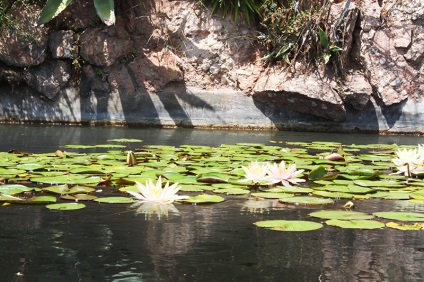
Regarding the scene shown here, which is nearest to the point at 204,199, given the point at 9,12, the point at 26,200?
the point at 26,200

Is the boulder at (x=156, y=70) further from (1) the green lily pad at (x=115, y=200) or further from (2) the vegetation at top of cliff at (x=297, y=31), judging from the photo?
(1) the green lily pad at (x=115, y=200)

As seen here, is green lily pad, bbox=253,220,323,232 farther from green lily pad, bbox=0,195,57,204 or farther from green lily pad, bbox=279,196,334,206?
green lily pad, bbox=0,195,57,204

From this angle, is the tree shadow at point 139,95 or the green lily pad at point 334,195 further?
the tree shadow at point 139,95

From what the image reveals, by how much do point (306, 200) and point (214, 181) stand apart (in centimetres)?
58

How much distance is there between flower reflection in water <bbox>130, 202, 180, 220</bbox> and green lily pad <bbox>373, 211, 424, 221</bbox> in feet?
2.43

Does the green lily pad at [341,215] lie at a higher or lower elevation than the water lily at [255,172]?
lower

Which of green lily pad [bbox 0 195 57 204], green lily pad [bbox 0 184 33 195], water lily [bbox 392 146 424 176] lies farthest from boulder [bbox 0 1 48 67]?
green lily pad [bbox 0 195 57 204]

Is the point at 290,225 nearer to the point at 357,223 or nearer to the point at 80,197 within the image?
the point at 357,223

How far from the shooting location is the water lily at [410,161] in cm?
342

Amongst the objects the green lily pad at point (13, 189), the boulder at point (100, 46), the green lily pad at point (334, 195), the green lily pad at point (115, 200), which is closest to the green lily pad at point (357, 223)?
the green lily pad at point (334, 195)

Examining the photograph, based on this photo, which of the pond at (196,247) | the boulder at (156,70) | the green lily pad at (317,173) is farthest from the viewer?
the boulder at (156,70)

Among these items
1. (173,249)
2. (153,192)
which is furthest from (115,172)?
(173,249)

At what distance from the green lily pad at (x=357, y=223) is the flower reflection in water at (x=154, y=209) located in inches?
22.9

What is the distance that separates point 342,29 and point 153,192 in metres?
6.08
